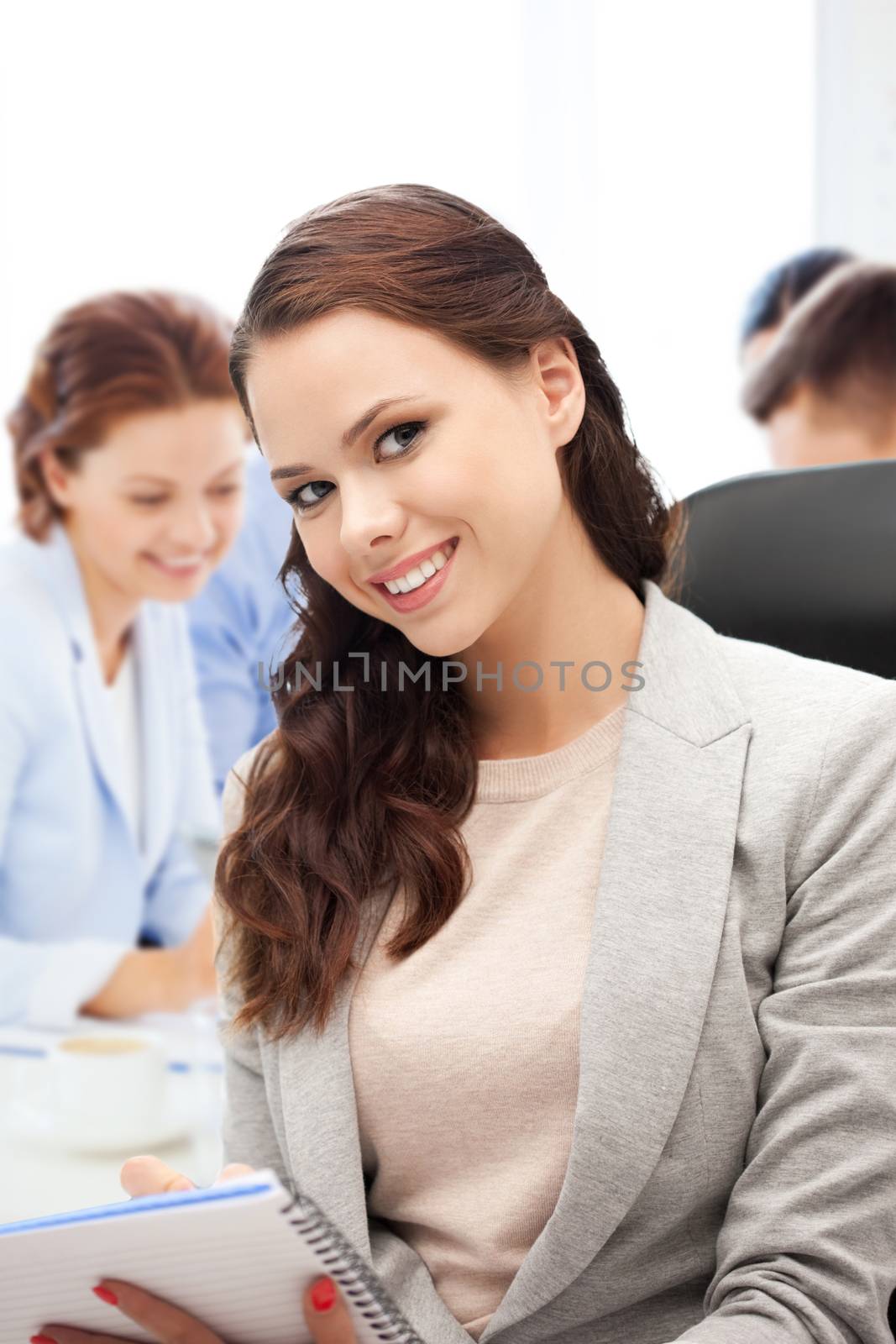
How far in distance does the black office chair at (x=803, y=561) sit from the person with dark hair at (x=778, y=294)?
1.81 meters

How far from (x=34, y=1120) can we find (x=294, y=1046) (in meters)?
0.55

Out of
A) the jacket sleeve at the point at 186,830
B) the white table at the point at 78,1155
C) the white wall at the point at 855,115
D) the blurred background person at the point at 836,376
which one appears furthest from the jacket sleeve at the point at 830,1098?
the white wall at the point at 855,115

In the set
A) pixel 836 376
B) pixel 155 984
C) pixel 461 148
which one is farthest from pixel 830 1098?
pixel 461 148

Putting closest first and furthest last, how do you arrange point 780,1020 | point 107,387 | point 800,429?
1. point 780,1020
2. point 107,387
3. point 800,429

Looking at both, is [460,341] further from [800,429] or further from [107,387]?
[800,429]

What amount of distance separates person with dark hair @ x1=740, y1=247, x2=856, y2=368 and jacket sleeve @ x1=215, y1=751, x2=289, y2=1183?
2151 mm

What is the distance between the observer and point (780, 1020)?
0.96 m

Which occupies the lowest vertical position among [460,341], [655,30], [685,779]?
[685,779]

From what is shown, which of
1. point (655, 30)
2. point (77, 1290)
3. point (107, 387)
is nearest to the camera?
point (77, 1290)

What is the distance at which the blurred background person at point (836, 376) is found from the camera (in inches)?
99.1

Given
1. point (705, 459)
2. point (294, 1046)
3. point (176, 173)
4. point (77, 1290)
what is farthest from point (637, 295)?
point (77, 1290)

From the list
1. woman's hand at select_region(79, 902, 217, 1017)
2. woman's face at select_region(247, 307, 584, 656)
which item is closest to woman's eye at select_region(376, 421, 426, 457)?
woman's face at select_region(247, 307, 584, 656)

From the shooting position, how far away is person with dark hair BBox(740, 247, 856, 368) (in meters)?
2.94

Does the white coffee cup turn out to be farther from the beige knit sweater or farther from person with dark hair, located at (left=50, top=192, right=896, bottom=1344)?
the beige knit sweater
